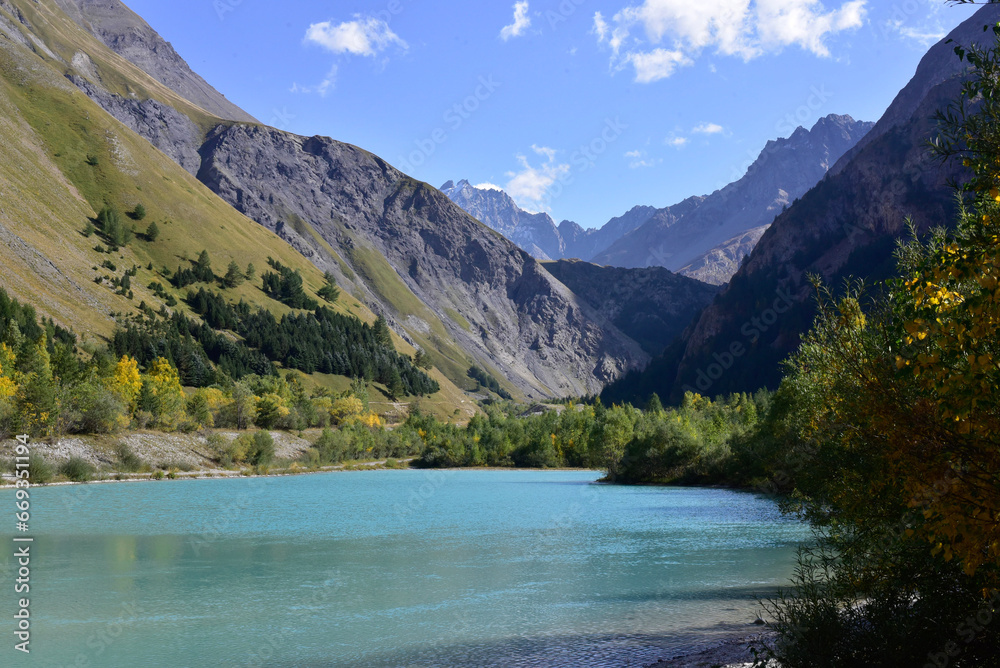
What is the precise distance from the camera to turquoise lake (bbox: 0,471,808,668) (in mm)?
19656

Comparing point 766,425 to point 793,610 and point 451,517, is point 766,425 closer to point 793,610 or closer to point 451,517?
point 451,517

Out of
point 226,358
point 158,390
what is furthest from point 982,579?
point 226,358

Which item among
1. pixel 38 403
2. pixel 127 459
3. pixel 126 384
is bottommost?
pixel 127 459

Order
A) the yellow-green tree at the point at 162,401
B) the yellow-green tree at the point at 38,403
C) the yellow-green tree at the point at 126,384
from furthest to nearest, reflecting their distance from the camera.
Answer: the yellow-green tree at the point at 162,401
the yellow-green tree at the point at 126,384
the yellow-green tree at the point at 38,403

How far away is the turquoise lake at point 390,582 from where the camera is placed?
19656 mm

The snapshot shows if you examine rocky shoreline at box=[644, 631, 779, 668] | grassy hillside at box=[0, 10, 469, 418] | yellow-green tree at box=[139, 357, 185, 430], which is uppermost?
grassy hillside at box=[0, 10, 469, 418]

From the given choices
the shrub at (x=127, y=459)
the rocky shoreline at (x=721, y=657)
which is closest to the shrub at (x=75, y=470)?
the shrub at (x=127, y=459)

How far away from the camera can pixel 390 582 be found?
29.7 m

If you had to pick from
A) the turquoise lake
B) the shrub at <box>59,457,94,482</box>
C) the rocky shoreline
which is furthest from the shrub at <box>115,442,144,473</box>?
the rocky shoreline

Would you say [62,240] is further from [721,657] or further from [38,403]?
[721,657]

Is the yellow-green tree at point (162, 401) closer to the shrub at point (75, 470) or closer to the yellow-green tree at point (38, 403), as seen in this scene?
the yellow-green tree at point (38, 403)

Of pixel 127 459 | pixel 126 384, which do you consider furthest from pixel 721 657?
pixel 126 384

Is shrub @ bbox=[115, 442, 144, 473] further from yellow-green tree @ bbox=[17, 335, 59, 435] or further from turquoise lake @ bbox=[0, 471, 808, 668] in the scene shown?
turquoise lake @ bbox=[0, 471, 808, 668]

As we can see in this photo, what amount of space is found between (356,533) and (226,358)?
5186 inches
